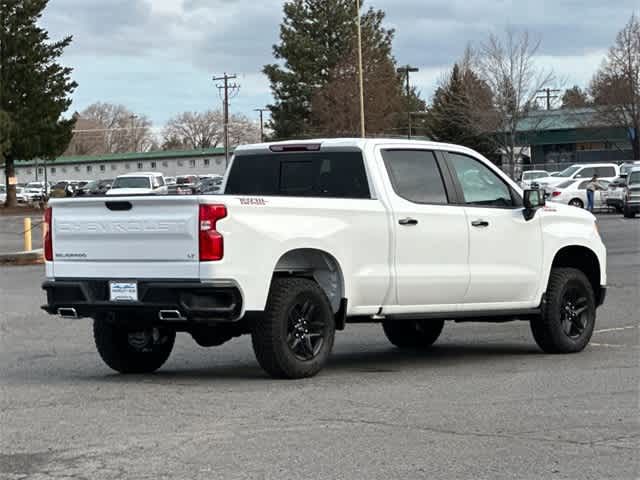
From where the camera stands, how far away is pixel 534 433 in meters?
7.63

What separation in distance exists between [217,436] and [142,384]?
2.62m

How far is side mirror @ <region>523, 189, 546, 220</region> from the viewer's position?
11508mm

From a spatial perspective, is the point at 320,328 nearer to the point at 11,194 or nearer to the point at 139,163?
the point at 11,194

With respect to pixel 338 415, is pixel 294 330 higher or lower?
higher

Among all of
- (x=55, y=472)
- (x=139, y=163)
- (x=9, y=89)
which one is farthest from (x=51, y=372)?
(x=139, y=163)

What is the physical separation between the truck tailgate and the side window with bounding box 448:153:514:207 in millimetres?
2984

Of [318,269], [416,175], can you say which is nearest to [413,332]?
[416,175]

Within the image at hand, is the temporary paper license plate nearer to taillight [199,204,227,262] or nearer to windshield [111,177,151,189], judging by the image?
taillight [199,204,227,262]

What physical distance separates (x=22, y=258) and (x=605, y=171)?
31852 mm

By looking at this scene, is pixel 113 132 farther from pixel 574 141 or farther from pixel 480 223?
pixel 480 223

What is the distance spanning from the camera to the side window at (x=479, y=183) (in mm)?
11453

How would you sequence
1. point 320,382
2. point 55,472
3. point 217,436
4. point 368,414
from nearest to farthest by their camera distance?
point 55,472 → point 217,436 → point 368,414 → point 320,382

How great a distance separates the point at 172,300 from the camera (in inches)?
375

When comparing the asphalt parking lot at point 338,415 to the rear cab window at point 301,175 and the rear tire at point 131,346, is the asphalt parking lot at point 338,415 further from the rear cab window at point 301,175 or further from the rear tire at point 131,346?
the rear cab window at point 301,175
